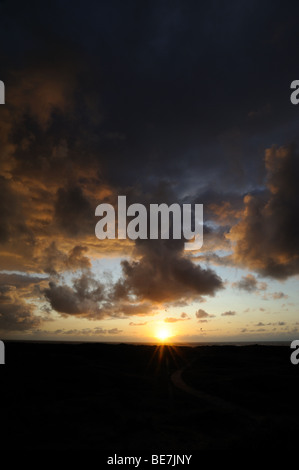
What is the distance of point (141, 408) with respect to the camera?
1259 inches

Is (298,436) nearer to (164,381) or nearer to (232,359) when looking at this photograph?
(164,381)

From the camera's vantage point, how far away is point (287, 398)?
36156 millimetres

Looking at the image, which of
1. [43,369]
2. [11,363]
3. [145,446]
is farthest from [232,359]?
[145,446]

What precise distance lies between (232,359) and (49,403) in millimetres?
48052

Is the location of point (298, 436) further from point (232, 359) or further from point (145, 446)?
A: point (232, 359)

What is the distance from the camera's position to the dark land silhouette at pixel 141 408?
22562 millimetres

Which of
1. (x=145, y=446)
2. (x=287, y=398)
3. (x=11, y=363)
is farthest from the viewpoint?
(x=11, y=363)

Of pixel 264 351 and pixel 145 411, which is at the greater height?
pixel 145 411

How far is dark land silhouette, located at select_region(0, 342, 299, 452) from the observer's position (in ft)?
74.0
